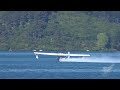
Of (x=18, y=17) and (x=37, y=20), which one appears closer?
(x=18, y=17)

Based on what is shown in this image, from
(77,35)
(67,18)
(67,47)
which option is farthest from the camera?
(67,47)
